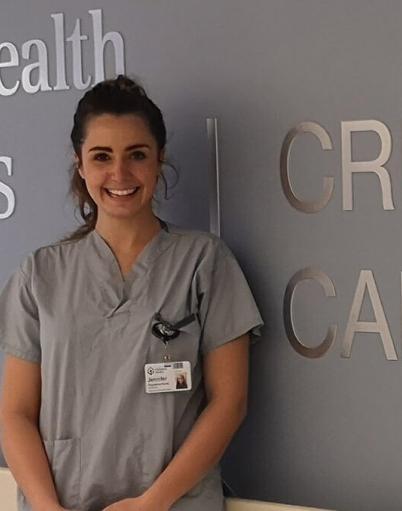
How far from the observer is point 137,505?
184cm

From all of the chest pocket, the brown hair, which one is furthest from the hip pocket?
the brown hair

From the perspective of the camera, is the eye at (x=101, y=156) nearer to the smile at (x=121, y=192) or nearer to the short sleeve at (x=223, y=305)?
the smile at (x=121, y=192)

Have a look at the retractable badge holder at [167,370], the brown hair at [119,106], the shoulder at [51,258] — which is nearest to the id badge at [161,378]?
the retractable badge holder at [167,370]

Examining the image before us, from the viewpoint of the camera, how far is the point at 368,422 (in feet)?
6.23

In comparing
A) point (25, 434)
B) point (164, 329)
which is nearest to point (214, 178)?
point (164, 329)

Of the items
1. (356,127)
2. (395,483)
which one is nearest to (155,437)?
(395,483)

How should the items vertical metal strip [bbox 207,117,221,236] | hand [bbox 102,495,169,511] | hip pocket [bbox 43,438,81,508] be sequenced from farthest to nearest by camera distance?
vertical metal strip [bbox 207,117,221,236], hip pocket [bbox 43,438,81,508], hand [bbox 102,495,169,511]

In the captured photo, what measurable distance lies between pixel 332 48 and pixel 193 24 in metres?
0.30

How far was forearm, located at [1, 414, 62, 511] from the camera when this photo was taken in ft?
6.24

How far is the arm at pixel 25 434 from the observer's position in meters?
1.91

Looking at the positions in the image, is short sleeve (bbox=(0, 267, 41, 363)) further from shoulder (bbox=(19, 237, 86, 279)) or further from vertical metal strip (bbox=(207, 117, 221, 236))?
vertical metal strip (bbox=(207, 117, 221, 236))

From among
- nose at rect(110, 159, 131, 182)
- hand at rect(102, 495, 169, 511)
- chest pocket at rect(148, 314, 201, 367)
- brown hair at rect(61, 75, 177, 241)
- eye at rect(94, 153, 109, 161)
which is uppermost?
brown hair at rect(61, 75, 177, 241)

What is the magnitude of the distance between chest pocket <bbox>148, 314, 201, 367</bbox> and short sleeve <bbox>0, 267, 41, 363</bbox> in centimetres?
25

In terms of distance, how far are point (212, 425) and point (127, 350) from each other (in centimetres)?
20
